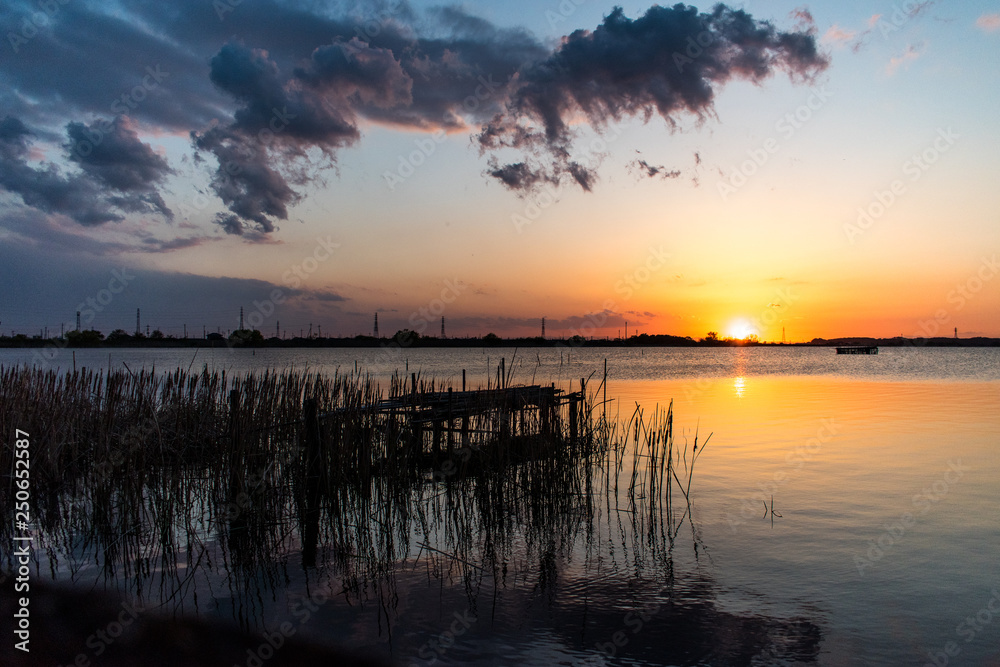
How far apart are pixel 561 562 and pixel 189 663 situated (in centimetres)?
361

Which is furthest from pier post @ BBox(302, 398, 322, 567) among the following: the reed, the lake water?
the lake water

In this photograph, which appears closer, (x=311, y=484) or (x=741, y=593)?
(x=741, y=593)

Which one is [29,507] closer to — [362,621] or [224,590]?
[224,590]

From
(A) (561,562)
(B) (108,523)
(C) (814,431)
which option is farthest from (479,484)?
(C) (814,431)

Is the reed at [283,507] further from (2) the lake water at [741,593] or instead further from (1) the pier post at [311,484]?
(2) the lake water at [741,593]

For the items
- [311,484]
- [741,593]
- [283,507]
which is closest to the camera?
[741,593]

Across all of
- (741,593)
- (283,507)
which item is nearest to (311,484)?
(283,507)

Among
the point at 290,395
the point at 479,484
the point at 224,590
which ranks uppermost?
the point at 290,395

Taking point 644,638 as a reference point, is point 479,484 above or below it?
above

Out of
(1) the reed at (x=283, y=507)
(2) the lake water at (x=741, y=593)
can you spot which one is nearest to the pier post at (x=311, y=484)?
(1) the reed at (x=283, y=507)

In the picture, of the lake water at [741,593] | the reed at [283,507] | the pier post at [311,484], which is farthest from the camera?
the pier post at [311,484]

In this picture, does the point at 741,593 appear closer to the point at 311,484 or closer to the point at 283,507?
the point at 311,484

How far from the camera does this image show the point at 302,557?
20.9 ft

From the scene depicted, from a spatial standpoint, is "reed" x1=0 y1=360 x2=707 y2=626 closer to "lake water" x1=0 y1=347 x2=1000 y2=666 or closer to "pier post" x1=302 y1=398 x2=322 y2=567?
"pier post" x1=302 y1=398 x2=322 y2=567
